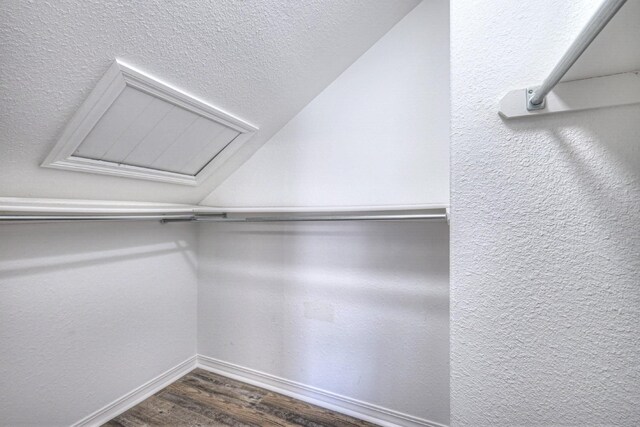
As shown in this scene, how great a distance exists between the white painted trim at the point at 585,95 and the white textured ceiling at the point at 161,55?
857 millimetres

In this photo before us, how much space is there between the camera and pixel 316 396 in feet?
5.07

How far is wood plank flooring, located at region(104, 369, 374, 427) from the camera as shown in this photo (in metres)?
1.42

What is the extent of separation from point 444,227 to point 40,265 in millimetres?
1781

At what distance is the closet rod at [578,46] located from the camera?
1.08ft

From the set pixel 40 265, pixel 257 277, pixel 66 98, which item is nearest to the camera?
pixel 66 98

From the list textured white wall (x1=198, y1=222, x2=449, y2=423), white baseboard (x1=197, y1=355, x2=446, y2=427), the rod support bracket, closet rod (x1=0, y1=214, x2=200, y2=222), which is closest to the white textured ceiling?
closet rod (x1=0, y1=214, x2=200, y2=222)

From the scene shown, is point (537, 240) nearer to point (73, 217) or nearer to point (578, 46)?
point (578, 46)

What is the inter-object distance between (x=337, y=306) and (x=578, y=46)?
1342mm

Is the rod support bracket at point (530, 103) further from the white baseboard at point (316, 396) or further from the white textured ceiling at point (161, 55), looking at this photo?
the white baseboard at point (316, 396)

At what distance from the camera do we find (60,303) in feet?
4.14

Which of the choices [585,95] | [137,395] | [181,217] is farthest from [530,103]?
[137,395]

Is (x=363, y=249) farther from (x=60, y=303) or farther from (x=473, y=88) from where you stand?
(x=60, y=303)

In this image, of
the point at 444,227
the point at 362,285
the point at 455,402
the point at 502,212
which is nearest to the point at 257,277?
the point at 362,285

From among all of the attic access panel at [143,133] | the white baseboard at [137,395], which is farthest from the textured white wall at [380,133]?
the white baseboard at [137,395]
